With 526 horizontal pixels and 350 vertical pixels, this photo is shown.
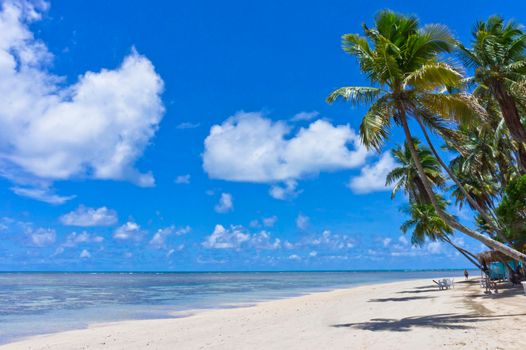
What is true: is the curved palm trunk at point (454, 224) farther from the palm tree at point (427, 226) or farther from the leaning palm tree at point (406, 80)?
the palm tree at point (427, 226)

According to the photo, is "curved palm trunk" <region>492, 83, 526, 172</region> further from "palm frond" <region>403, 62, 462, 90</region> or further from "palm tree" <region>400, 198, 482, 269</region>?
"palm tree" <region>400, 198, 482, 269</region>

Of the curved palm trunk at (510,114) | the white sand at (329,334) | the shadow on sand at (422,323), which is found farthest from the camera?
the curved palm trunk at (510,114)

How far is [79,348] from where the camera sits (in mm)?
11203

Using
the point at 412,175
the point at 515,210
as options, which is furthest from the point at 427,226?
the point at 515,210

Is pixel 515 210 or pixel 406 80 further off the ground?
pixel 406 80

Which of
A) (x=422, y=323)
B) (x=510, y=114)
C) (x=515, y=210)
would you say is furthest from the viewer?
(x=515, y=210)

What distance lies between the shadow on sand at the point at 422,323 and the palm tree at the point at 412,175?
17375 mm

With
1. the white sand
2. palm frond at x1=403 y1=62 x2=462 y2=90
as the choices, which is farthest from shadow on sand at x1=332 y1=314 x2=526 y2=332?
palm frond at x1=403 y1=62 x2=462 y2=90

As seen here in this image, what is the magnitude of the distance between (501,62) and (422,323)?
31.5 feet

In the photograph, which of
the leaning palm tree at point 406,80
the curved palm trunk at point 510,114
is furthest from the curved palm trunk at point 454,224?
the curved palm trunk at point 510,114

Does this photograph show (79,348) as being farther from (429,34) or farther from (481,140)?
(481,140)

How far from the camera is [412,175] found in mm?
30109

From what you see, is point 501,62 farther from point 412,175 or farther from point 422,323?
point 412,175

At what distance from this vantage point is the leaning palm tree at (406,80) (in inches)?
441
